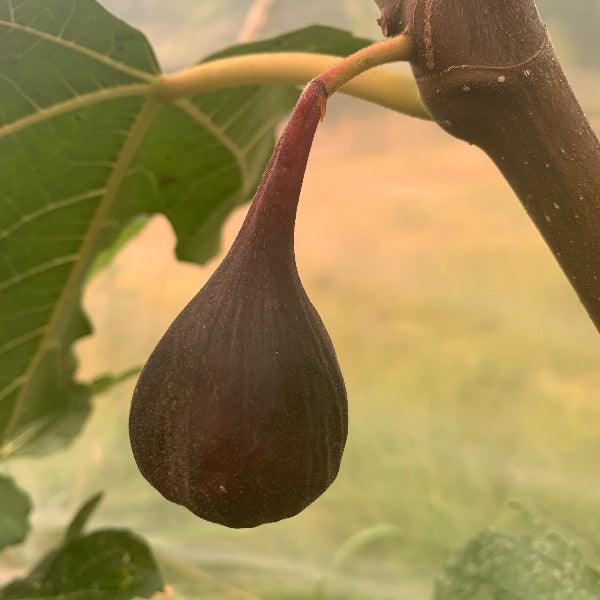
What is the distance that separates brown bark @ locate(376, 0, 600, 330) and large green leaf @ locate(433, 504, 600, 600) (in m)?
0.23

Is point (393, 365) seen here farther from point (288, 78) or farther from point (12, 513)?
point (288, 78)

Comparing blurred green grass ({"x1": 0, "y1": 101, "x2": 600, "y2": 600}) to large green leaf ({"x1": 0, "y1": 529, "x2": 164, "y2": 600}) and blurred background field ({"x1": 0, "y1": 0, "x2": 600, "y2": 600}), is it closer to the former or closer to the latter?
blurred background field ({"x1": 0, "y1": 0, "x2": 600, "y2": 600})

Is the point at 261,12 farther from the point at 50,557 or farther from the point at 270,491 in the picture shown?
the point at 270,491

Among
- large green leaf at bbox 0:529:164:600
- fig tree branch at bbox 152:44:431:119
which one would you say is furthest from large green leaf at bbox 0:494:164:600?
fig tree branch at bbox 152:44:431:119

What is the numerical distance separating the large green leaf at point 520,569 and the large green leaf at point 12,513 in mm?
369

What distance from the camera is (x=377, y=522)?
1.02 metres

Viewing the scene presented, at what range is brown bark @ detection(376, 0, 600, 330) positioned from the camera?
300 mm

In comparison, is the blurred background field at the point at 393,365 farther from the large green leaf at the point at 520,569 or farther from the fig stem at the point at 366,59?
the fig stem at the point at 366,59

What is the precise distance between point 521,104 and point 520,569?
30 centimetres

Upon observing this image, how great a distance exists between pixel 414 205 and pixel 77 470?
0.62m

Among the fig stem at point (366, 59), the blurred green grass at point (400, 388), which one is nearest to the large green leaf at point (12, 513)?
the blurred green grass at point (400, 388)

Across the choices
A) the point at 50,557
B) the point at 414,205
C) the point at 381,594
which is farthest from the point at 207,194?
the point at 414,205

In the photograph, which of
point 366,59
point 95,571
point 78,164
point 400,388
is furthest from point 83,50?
point 400,388

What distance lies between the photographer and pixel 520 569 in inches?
19.6
